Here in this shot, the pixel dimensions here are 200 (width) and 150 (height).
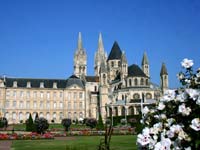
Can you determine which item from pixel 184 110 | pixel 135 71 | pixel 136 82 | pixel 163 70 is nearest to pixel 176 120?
pixel 184 110

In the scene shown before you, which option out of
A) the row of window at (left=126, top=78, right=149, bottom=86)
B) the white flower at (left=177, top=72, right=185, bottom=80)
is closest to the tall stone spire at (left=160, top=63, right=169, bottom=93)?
the row of window at (left=126, top=78, right=149, bottom=86)

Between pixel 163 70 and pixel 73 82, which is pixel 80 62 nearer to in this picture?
pixel 73 82

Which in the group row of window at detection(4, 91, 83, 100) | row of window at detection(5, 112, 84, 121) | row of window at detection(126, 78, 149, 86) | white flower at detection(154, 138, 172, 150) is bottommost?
white flower at detection(154, 138, 172, 150)

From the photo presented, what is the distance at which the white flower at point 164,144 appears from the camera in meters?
3.93

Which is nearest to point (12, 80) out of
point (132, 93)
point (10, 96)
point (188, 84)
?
point (10, 96)

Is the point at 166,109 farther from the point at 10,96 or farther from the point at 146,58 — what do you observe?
the point at 146,58

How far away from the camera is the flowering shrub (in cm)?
394

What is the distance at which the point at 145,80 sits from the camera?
80.4 metres

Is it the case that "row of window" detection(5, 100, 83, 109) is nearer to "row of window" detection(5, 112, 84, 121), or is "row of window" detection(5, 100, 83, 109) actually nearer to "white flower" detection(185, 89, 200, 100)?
"row of window" detection(5, 112, 84, 121)

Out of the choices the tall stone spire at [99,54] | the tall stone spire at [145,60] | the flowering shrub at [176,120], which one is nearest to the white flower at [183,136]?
the flowering shrub at [176,120]

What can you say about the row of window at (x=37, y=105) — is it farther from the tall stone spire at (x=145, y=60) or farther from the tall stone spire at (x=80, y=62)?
the tall stone spire at (x=145, y=60)

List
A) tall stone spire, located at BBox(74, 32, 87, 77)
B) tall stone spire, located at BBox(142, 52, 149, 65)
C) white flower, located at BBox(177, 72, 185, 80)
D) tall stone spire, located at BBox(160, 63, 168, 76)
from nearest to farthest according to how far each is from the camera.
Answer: white flower, located at BBox(177, 72, 185, 80), tall stone spire, located at BBox(160, 63, 168, 76), tall stone spire, located at BBox(142, 52, 149, 65), tall stone spire, located at BBox(74, 32, 87, 77)

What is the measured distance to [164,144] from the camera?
156 inches

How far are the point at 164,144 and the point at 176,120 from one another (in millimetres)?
428
